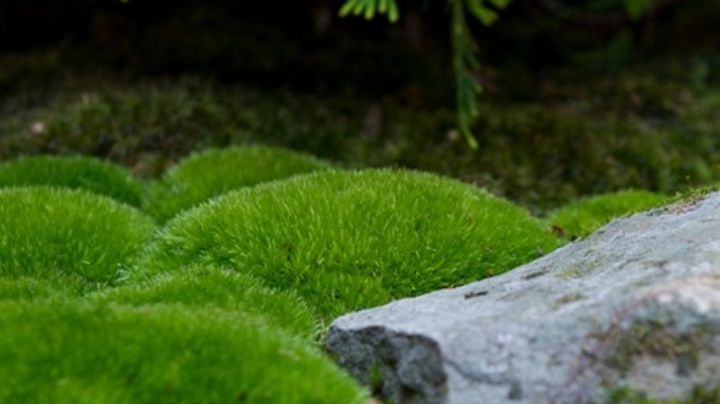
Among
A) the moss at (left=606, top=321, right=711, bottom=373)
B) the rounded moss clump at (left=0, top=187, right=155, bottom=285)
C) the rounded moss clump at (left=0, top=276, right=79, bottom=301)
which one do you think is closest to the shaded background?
the rounded moss clump at (left=0, top=187, right=155, bottom=285)

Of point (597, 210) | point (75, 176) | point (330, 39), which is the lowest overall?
point (597, 210)

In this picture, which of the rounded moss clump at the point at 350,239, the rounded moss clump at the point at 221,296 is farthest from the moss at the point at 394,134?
the rounded moss clump at the point at 221,296

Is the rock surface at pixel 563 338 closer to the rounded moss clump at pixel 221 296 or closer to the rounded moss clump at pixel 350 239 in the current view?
the rounded moss clump at pixel 221 296

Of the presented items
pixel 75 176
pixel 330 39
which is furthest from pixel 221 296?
pixel 330 39

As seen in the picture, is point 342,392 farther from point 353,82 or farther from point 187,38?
point 187,38

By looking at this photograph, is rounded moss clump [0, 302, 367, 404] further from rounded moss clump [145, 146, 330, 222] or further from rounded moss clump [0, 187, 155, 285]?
rounded moss clump [145, 146, 330, 222]

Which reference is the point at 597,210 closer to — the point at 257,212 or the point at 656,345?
the point at 257,212

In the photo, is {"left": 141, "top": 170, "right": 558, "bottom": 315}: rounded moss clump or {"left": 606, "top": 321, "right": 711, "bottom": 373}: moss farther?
{"left": 141, "top": 170, "right": 558, "bottom": 315}: rounded moss clump
